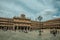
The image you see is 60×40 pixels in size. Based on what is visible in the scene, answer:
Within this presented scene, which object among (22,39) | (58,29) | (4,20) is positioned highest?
(4,20)

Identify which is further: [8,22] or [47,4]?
[47,4]

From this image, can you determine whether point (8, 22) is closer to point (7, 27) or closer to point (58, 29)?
point (7, 27)

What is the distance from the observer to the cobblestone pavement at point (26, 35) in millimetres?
3316

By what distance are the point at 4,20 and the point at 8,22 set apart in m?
0.12

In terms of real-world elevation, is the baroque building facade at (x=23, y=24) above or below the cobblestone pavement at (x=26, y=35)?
above

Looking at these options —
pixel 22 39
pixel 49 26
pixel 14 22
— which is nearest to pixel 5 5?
pixel 14 22

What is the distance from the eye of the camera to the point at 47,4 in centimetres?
364

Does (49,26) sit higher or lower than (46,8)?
lower

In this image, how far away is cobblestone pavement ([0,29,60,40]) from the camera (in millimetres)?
3316

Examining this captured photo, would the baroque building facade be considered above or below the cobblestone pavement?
above

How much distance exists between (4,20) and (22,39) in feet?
2.25

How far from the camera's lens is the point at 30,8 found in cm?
359

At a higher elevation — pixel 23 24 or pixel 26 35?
pixel 23 24

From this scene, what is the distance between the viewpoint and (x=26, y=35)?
3447mm
